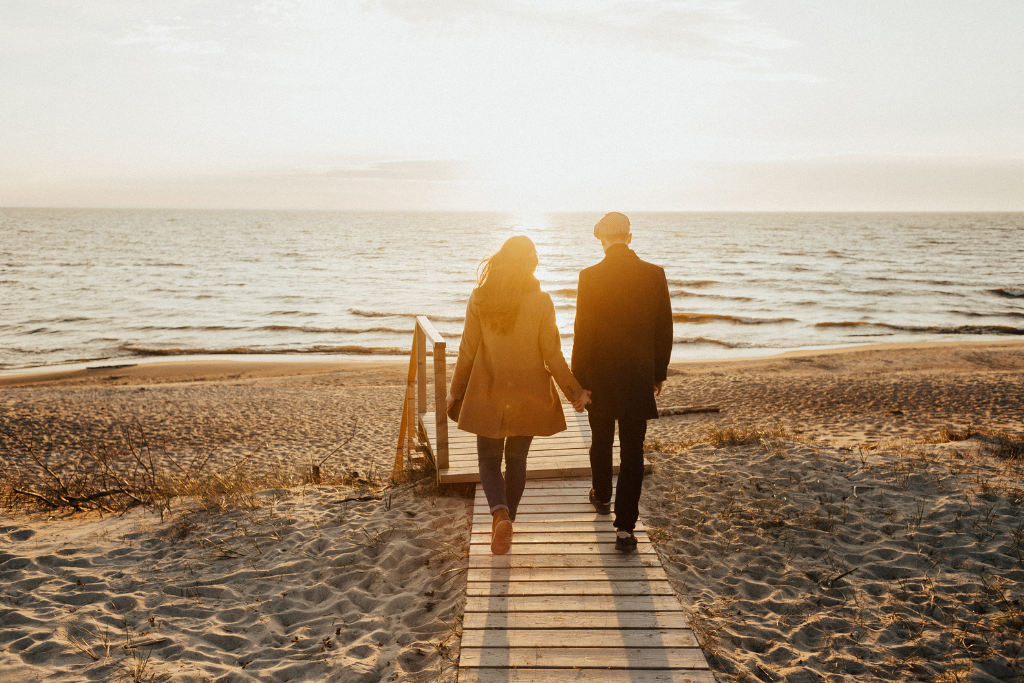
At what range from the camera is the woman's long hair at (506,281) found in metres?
3.33

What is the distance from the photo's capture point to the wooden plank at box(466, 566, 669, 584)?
3.43 m

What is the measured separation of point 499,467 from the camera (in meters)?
3.76

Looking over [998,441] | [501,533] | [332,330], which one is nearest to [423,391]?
[501,533]

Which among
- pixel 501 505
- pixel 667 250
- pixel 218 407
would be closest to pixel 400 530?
pixel 501 505

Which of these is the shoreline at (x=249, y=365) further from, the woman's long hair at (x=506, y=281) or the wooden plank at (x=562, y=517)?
the woman's long hair at (x=506, y=281)

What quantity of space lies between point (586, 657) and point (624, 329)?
1753 mm

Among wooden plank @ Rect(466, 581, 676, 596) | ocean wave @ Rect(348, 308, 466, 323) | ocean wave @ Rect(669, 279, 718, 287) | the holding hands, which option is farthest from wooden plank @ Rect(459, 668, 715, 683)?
ocean wave @ Rect(669, 279, 718, 287)

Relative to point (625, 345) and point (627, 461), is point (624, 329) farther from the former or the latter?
point (627, 461)

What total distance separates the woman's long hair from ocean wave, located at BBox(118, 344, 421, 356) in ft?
53.4

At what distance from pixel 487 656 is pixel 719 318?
75.7 ft

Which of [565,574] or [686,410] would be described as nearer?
[565,574]

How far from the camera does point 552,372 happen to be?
3604 millimetres

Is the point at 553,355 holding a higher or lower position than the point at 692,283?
higher

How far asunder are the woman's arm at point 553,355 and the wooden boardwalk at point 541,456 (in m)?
1.46
